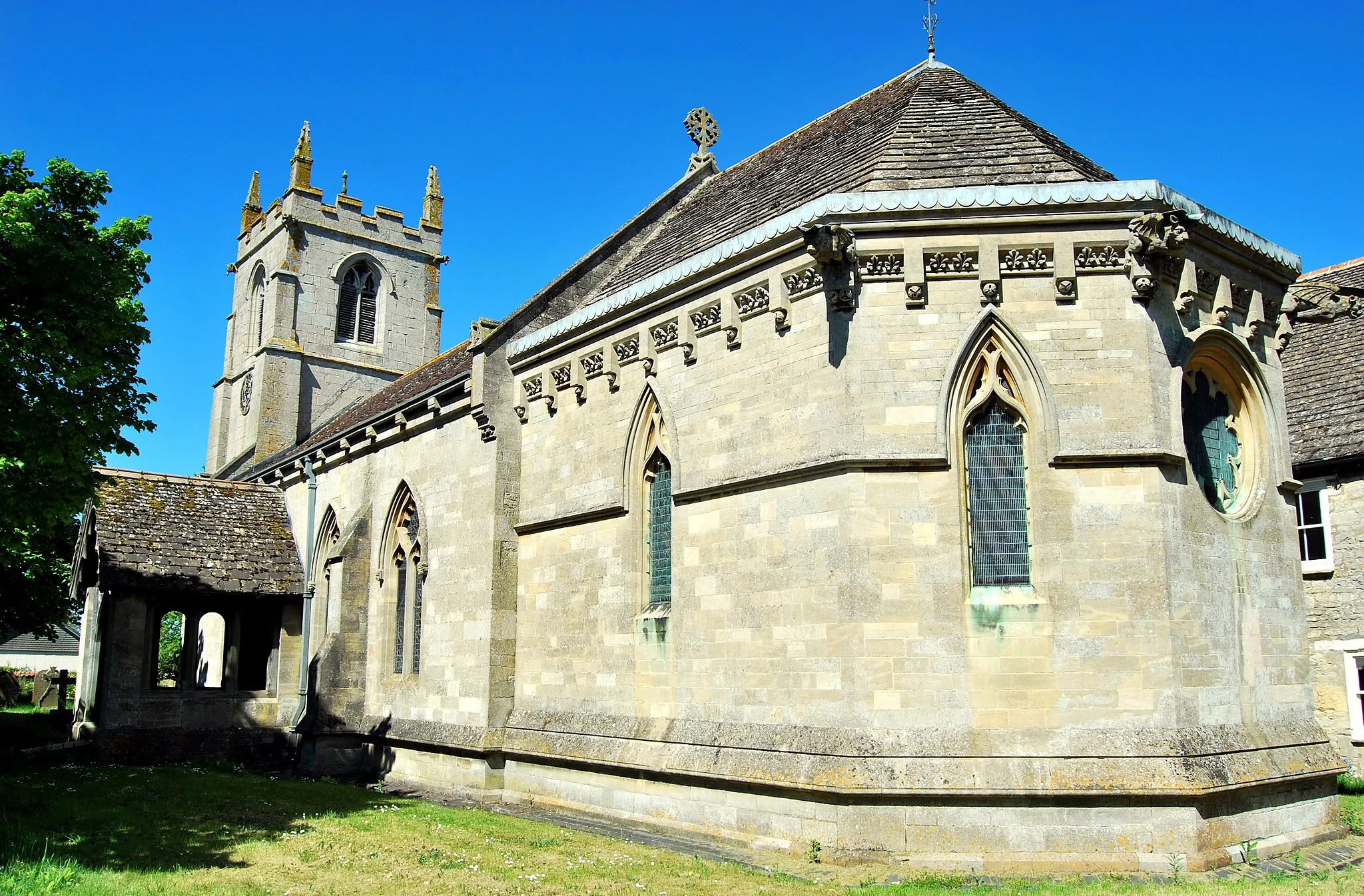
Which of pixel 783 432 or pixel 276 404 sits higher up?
pixel 276 404

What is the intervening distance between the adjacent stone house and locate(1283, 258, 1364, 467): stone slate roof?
2cm

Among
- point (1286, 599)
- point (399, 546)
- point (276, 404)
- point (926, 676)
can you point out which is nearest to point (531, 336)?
point (399, 546)

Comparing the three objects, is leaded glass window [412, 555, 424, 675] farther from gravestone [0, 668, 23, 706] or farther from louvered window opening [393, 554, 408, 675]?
gravestone [0, 668, 23, 706]

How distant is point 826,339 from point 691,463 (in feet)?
9.01

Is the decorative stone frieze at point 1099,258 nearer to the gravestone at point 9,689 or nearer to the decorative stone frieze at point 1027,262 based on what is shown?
the decorative stone frieze at point 1027,262

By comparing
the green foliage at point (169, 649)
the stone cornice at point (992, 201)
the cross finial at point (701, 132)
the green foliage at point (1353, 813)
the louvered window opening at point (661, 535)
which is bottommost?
the green foliage at point (1353, 813)

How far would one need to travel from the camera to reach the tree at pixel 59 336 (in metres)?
13.4

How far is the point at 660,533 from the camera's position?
587 inches

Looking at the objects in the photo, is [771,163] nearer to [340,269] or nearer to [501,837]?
[501,837]

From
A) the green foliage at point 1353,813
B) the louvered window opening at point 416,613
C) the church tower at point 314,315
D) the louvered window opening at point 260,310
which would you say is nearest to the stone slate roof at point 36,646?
the church tower at point 314,315

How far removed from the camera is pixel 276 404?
35438 mm

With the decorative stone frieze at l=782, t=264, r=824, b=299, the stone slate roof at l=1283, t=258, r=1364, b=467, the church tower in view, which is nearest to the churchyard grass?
the decorative stone frieze at l=782, t=264, r=824, b=299

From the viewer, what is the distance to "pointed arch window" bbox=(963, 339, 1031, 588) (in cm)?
1168

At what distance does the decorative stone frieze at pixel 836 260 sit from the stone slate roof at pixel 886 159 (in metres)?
1.41
